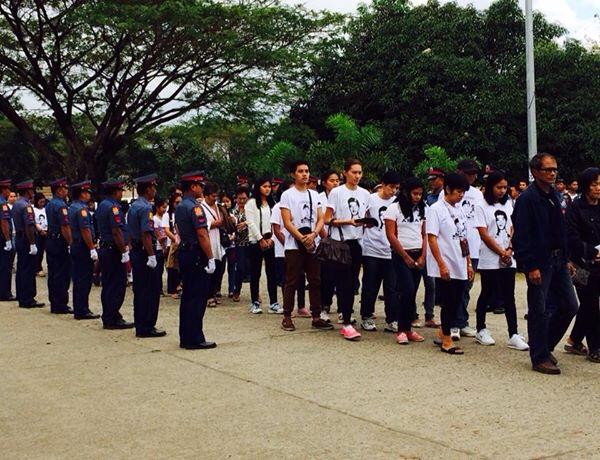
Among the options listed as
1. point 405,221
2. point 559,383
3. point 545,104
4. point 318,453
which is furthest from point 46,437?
point 545,104

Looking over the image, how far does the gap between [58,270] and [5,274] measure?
241cm

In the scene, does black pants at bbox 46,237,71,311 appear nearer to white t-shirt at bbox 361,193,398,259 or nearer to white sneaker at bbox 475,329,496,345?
white t-shirt at bbox 361,193,398,259

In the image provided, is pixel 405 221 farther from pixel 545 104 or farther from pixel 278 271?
pixel 545 104

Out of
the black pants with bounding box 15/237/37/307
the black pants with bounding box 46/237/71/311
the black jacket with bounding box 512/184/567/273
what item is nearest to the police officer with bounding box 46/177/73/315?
the black pants with bounding box 46/237/71/311

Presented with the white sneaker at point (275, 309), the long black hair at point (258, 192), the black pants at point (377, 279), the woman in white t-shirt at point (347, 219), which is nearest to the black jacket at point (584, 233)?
the black pants at point (377, 279)

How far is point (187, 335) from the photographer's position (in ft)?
27.2

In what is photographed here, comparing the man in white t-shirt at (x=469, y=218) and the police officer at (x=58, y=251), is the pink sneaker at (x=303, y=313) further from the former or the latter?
the police officer at (x=58, y=251)

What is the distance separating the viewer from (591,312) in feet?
24.4

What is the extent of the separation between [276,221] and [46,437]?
181 inches

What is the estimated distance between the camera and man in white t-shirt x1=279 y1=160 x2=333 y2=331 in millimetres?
8992

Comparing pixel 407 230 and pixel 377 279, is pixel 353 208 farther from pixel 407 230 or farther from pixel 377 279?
pixel 377 279

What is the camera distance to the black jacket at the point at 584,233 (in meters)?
7.22

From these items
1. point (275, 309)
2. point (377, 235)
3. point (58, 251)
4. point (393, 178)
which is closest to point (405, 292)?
point (377, 235)

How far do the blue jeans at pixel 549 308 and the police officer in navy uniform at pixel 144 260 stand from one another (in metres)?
4.13
